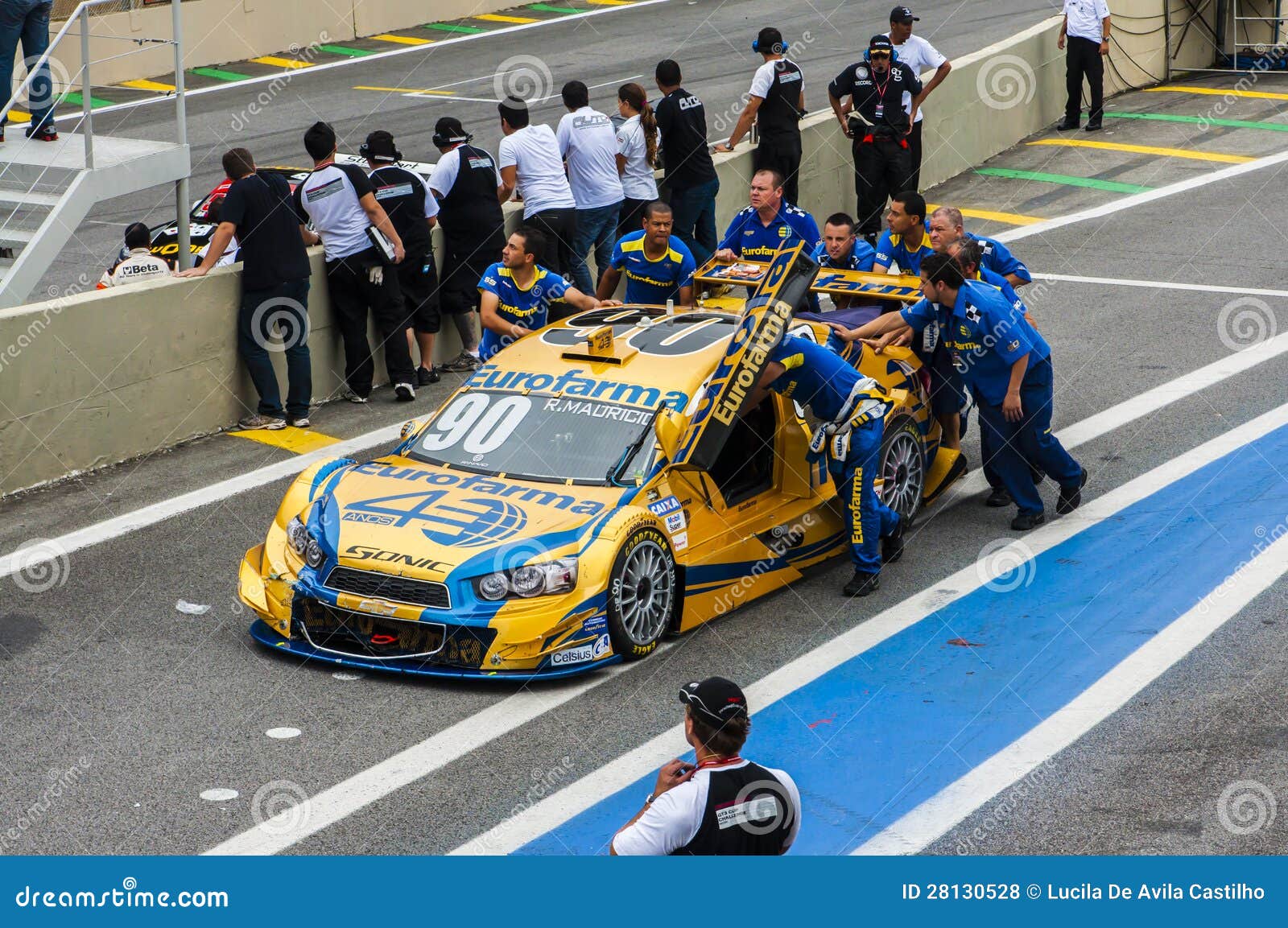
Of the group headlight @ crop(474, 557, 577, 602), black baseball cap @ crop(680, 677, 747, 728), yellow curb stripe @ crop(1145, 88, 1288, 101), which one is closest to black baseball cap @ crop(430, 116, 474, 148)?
headlight @ crop(474, 557, 577, 602)

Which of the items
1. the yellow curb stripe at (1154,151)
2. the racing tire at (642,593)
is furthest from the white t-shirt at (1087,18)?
the racing tire at (642,593)

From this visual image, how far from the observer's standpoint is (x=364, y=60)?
101ft

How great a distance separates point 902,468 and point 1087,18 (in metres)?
13.1

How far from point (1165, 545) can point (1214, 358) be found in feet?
14.2

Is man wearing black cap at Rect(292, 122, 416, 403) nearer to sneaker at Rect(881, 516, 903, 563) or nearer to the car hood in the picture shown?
the car hood

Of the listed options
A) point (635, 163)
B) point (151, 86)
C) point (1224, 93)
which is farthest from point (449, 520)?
point (151, 86)

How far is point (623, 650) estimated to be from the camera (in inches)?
352

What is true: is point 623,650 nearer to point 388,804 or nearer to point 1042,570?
point 388,804

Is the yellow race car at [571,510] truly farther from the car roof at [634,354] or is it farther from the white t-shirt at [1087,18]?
the white t-shirt at [1087,18]

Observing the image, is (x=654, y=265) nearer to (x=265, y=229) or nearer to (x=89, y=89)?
(x=265, y=229)

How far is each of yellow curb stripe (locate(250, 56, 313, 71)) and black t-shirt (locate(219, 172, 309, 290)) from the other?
17.8 metres

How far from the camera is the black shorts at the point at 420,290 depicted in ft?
46.0

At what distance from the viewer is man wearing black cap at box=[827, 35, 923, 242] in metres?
17.6

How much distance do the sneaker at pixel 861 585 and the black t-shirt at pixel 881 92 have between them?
871 cm
